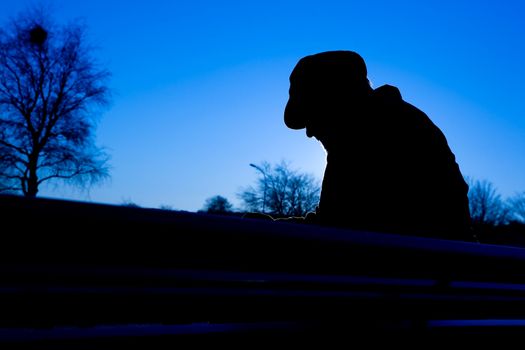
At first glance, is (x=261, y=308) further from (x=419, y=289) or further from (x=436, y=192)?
(x=436, y=192)

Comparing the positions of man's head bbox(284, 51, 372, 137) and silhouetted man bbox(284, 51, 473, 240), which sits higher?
man's head bbox(284, 51, 372, 137)

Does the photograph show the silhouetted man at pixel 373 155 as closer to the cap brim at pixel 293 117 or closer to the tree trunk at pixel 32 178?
the cap brim at pixel 293 117

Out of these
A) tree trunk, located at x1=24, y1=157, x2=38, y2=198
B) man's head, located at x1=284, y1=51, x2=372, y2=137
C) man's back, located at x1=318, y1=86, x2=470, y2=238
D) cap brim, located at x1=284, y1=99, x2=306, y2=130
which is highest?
tree trunk, located at x1=24, y1=157, x2=38, y2=198

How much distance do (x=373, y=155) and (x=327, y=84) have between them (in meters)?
0.55

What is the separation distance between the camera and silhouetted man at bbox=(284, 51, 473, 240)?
5.92 feet

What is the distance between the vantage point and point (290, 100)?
239 cm

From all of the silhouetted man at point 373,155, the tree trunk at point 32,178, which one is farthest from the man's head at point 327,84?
the tree trunk at point 32,178

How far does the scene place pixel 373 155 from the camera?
195 cm

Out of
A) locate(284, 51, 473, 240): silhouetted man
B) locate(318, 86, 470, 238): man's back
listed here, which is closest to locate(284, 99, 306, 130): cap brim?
locate(284, 51, 473, 240): silhouetted man

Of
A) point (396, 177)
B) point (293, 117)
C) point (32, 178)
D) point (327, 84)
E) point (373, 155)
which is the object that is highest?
point (32, 178)

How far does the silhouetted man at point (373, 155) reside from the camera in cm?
180

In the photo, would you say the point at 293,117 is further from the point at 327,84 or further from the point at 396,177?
the point at 396,177

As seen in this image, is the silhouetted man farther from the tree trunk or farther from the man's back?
the tree trunk

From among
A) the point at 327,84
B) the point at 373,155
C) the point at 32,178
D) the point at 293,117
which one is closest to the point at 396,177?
the point at 373,155
